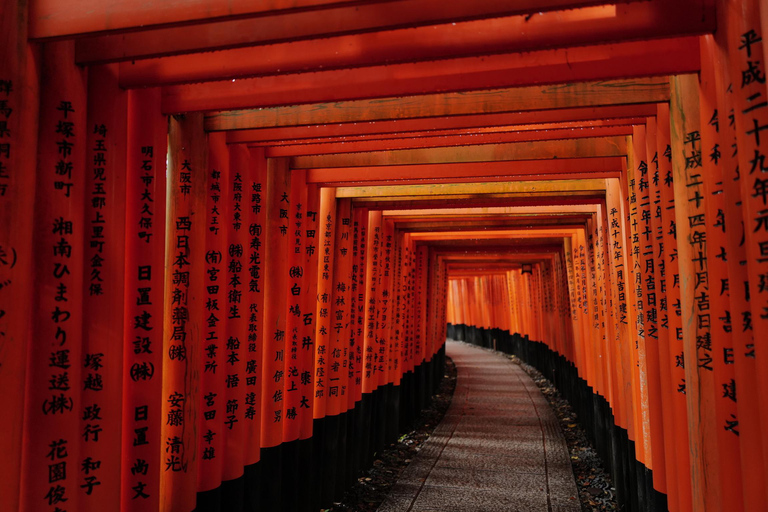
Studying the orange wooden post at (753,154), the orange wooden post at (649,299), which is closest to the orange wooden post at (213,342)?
the orange wooden post at (649,299)

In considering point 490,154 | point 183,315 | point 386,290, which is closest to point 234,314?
point 183,315

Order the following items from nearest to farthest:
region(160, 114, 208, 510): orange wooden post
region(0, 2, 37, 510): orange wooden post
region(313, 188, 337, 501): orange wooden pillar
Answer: region(0, 2, 37, 510): orange wooden post → region(160, 114, 208, 510): orange wooden post → region(313, 188, 337, 501): orange wooden pillar

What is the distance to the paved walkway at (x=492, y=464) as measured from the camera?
7.04 metres

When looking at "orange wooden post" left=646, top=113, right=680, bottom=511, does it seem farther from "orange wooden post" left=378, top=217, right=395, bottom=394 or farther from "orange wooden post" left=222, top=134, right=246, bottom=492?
"orange wooden post" left=378, top=217, right=395, bottom=394

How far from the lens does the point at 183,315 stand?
13.4 ft

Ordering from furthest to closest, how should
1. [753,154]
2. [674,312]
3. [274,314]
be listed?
[274,314]
[674,312]
[753,154]

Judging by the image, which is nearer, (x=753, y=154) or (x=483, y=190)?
(x=753, y=154)

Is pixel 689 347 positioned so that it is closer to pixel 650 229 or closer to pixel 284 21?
pixel 650 229

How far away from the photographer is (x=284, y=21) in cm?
281

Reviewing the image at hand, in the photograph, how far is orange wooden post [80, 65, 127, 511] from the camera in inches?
124

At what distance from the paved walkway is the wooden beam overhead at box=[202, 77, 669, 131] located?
4809 mm

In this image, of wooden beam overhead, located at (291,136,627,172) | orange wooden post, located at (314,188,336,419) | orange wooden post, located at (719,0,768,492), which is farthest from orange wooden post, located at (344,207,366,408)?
orange wooden post, located at (719,0,768,492)

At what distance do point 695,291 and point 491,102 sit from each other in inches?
71.0

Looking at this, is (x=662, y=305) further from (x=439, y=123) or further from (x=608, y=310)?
(x=608, y=310)
